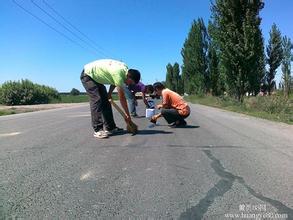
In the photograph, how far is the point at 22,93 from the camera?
2052 inches

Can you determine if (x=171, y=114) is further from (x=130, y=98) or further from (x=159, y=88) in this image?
(x=130, y=98)

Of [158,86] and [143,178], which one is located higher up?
[158,86]

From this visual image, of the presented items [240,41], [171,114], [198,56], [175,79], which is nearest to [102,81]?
[171,114]

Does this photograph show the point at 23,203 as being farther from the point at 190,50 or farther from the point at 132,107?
the point at 190,50

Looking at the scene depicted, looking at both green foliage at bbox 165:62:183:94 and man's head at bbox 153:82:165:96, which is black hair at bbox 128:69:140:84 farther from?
green foliage at bbox 165:62:183:94

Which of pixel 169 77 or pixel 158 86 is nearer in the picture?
pixel 158 86

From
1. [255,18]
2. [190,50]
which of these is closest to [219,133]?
[255,18]

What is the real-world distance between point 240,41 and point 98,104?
21523 mm

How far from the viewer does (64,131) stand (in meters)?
9.77

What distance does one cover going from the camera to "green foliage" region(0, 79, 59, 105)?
50625 millimetres

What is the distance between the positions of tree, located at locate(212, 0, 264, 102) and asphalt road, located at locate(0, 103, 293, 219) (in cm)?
2078

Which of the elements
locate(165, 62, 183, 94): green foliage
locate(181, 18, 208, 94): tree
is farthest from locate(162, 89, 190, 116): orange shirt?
locate(165, 62, 183, 94): green foliage

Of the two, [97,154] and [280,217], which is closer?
[280,217]

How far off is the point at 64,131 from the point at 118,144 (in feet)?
8.39
